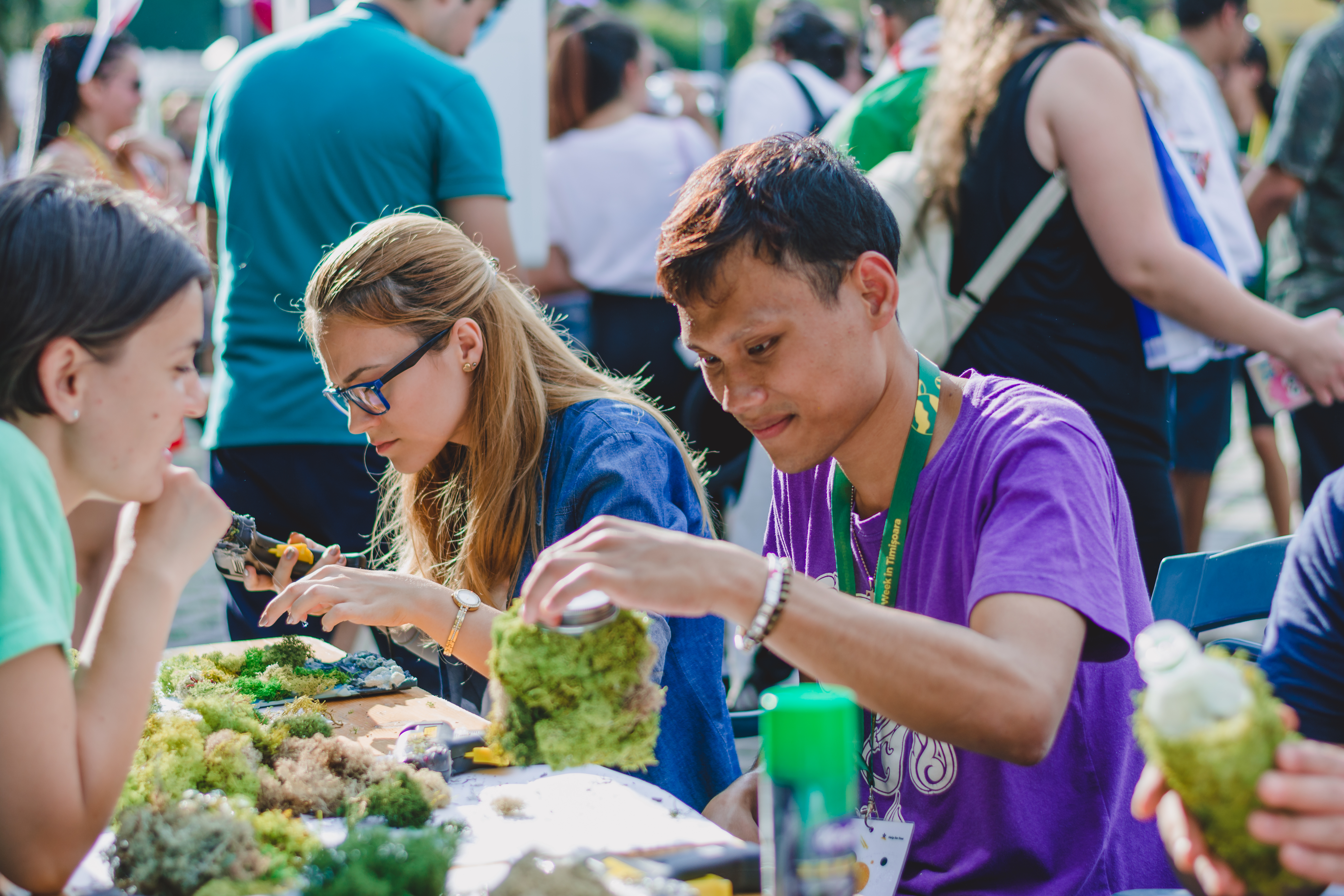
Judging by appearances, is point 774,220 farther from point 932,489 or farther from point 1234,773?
point 1234,773

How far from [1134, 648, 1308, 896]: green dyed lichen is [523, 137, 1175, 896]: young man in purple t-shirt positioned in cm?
42

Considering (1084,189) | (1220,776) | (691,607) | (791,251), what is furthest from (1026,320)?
(1220,776)

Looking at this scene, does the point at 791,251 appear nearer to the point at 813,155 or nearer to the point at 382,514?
the point at 813,155

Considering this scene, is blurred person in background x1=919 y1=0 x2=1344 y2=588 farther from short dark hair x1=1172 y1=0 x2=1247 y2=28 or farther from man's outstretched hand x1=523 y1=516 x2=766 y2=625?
short dark hair x1=1172 y1=0 x2=1247 y2=28

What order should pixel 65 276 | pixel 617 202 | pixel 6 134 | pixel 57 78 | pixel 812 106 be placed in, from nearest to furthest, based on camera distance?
pixel 65 276 → pixel 617 202 → pixel 812 106 → pixel 57 78 → pixel 6 134

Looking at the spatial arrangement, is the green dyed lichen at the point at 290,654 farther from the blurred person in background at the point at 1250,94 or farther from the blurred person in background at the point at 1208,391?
the blurred person in background at the point at 1250,94

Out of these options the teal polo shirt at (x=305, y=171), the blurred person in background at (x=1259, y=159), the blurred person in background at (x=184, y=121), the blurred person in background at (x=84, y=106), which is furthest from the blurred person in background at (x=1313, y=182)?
the blurred person in background at (x=184, y=121)

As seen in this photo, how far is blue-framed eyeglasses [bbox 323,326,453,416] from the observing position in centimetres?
246

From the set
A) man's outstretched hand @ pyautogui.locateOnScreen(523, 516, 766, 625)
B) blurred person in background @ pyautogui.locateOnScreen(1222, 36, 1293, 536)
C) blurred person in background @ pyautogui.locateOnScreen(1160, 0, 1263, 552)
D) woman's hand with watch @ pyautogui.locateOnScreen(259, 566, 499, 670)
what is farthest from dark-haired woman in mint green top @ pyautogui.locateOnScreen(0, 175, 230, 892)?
blurred person in background @ pyautogui.locateOnScreen(1222, 36, 1293, 536)

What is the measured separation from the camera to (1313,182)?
15.7ft

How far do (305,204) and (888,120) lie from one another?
1767 millimetres

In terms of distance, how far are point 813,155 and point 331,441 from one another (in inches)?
72.9

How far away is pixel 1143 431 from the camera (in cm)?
308

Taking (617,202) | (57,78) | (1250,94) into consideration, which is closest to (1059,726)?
(617,202)
